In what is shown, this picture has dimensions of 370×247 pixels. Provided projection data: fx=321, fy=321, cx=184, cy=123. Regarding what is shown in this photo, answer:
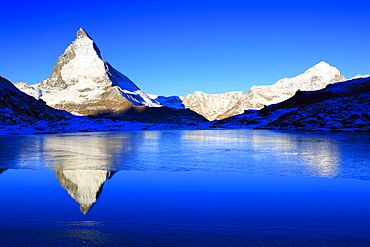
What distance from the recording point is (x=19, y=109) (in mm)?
82125

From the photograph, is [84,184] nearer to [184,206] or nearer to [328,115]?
[184,206]

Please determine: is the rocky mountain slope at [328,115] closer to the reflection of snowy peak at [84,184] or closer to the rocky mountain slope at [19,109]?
the reflection of snowy peak at [84,184]

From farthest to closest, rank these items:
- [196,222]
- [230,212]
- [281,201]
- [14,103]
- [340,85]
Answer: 1. [340,85]
2. [14,103]
3. [281,201]
4. [230,212]
5. [196,222]

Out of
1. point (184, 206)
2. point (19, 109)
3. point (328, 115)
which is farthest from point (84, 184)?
point (19, 109)

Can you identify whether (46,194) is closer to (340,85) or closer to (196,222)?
(196,222)

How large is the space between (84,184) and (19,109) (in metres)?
83.5

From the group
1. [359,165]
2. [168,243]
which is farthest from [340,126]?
[168,243]

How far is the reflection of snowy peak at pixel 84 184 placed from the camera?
23.2ft

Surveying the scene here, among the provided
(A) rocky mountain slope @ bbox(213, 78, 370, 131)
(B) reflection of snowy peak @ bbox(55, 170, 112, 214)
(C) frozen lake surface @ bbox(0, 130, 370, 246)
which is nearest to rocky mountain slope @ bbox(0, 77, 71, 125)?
(A) rocky mountain slope @ bbox(213, 78, 370, 131)

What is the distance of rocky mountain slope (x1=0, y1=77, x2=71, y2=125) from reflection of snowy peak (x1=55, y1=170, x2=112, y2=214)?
210 ft

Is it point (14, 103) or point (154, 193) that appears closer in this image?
point (154, 193)

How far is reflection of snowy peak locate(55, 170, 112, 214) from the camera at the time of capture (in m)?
7.08

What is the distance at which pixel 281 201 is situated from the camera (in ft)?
23.1

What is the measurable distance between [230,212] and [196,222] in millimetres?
924
